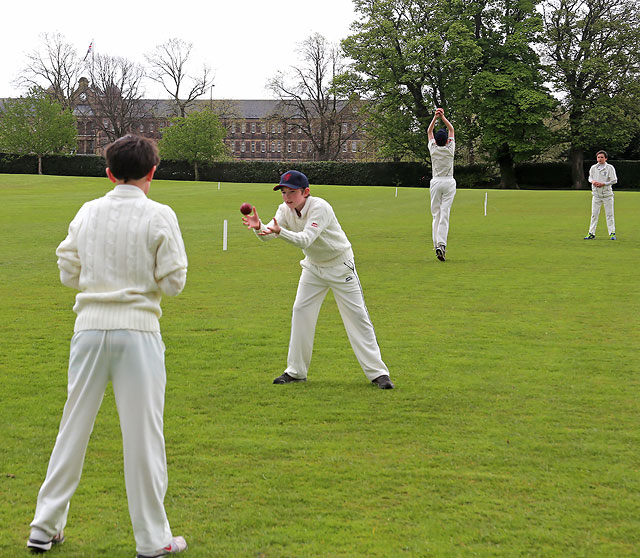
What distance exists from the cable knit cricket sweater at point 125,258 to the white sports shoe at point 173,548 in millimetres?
1157

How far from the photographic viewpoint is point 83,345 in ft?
13.0

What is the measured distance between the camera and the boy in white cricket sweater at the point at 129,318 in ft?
12.9

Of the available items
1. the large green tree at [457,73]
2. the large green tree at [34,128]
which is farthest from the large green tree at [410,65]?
the large green tree at [34,128]

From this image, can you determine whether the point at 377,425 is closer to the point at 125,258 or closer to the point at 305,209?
the point at 305,209

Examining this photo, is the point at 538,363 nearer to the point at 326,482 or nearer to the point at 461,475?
the point at 461,475

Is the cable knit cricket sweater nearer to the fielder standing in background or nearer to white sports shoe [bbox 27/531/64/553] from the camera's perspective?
white sports shoe [bbox 27/531/64/553]

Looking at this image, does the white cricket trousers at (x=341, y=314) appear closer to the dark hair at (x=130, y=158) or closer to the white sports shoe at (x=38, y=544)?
the dark hair at (x=130, y=158)

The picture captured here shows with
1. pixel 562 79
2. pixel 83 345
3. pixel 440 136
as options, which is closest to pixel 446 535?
Result: pixel 83 345

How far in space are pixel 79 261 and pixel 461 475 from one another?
2.97m

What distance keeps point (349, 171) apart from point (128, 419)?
241 feet

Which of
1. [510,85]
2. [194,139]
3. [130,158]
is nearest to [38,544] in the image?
[130,158]

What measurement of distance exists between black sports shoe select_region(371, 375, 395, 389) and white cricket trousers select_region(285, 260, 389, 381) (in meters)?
0.04

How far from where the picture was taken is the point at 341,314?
775cm

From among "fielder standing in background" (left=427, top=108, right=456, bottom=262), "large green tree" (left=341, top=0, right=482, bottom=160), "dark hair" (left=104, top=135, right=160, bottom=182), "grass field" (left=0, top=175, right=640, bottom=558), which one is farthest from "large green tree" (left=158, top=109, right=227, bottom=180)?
"dark hair" (left=104, top=135, right=160, bottom=182)
